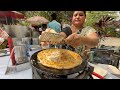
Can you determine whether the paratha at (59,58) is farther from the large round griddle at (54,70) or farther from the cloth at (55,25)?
the cloth at (55,25)

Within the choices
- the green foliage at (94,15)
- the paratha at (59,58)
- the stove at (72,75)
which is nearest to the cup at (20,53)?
the paratha at (59,58)

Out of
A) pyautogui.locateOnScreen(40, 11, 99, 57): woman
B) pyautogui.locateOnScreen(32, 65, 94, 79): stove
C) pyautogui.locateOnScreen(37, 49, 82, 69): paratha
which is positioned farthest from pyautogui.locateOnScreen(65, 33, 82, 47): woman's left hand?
pyautogui.locateOnScreen(32, 65, 94, 79): stove

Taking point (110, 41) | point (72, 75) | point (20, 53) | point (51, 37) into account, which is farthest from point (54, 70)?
point (110, 41)

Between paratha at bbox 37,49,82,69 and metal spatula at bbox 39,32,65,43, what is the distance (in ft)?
0.33

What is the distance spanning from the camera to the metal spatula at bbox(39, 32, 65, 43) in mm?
1147

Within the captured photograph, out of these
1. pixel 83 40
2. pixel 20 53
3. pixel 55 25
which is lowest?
pixel 20 53

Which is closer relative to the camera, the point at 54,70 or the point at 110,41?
the point at 54,70

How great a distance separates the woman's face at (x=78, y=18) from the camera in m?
1.19

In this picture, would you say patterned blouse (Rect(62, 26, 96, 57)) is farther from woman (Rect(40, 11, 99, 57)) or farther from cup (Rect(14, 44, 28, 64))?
cup (Rect(14, 44, 28, 64))

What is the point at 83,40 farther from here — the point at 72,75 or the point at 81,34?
the point at 72,75

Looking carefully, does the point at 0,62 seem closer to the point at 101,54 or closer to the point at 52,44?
the point at 52,44

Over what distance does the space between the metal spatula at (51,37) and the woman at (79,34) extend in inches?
1.8

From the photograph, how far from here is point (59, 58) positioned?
3.83 ft

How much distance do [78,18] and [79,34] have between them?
0.13 meters
